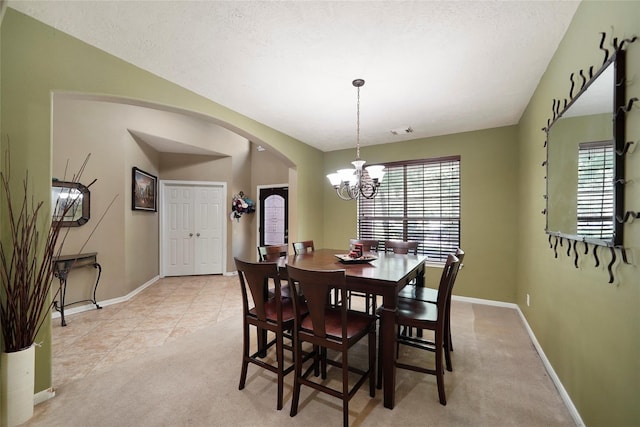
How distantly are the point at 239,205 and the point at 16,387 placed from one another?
4246 mm

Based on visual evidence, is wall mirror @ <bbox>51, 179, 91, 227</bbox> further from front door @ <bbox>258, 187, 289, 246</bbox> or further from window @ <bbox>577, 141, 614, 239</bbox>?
window @ <bbox>577, 141, 614, 239</bbox>

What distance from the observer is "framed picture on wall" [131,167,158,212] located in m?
4.29

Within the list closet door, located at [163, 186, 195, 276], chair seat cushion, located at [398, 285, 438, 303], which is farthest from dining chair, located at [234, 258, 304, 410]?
closet door, located at [163, 186, 195, 276]

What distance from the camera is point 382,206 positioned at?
4.61 metres

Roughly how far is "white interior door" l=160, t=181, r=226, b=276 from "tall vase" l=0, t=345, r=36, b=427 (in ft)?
13.1

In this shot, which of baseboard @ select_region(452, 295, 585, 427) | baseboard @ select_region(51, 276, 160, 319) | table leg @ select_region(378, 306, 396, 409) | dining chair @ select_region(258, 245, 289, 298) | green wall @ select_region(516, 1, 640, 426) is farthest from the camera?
baseboard @ select_region(51, 276, 160, 319)

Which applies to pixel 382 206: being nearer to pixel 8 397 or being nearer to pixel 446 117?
pixel 446 117

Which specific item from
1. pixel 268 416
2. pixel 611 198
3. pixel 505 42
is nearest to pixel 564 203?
pixel 611 198

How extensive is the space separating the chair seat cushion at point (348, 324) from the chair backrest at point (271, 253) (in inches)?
38.9

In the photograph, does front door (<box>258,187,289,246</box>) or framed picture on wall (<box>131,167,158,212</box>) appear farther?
front door (<box>258,187,289,246</box>)

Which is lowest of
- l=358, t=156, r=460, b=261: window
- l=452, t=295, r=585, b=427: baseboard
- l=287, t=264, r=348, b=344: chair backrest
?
l=452, t=295, r=585, b=427: baseboard

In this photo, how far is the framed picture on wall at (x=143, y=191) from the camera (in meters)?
4.29

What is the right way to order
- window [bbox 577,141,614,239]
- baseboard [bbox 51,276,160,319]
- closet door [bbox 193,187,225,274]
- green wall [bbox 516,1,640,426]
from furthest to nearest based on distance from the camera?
closet door [bbox 193,187,225,274]
baseboard [bbox 51,276,160,319]
window [bbox 577,141,614,239]
green wall [bbox 516,1,640,426]

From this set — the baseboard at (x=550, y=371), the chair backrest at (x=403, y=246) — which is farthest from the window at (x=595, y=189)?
the chair backrest at (x=403, y=246)
